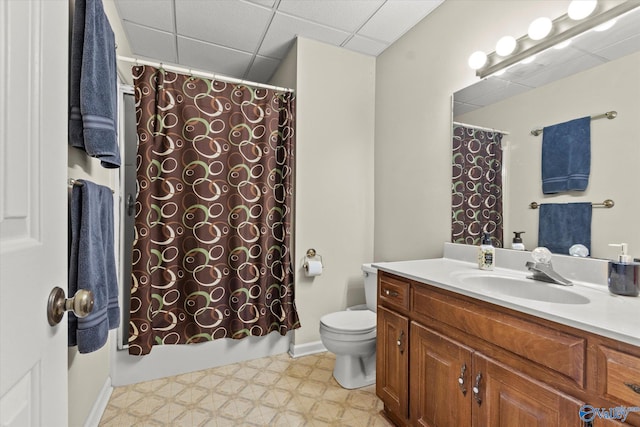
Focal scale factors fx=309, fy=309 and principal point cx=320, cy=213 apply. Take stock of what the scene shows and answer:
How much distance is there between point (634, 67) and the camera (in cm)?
119

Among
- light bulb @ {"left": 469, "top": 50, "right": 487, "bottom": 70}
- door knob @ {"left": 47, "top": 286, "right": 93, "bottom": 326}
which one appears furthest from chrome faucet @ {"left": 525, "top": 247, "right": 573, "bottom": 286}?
door knob @ {"left": 47, "top": 286, "right": 93, "bottom": 326}

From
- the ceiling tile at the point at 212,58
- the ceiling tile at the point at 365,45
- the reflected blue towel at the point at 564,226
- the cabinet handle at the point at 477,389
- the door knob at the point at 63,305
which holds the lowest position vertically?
the cabinet handle at the point at 477,389

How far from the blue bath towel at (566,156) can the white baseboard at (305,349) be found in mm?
1873

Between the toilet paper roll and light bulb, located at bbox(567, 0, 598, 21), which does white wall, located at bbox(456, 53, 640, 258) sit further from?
the toilet paper roll

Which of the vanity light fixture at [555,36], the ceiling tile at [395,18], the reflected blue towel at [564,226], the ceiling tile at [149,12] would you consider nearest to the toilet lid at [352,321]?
the reflected blue towel at [564,226]

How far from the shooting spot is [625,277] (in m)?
1.08

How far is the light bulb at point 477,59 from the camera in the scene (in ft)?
5.65

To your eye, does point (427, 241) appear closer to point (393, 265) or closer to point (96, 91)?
point (393, 265)

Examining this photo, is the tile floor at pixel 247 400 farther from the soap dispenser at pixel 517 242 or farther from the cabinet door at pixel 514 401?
the soap dispenser at pixel 517 242

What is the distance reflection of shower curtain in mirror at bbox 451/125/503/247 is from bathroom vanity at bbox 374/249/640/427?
0.90ft

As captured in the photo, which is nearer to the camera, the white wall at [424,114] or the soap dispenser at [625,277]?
the soap dispenser at [625,277]

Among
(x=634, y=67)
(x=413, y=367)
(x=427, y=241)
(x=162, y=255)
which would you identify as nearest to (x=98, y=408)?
(x=162, y=255)

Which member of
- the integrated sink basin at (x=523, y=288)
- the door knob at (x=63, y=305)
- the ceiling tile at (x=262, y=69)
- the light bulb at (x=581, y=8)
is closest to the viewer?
the door knob at (x=63, y=305)

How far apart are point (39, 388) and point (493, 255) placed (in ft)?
Answer: 5.68
